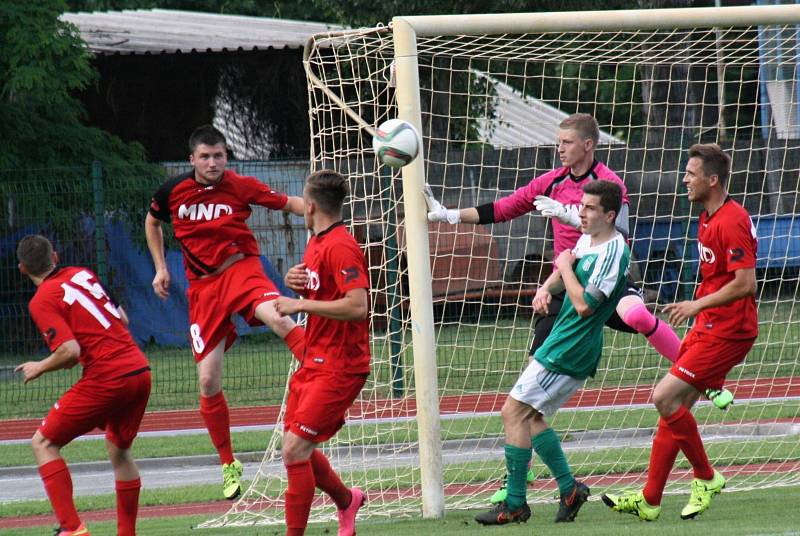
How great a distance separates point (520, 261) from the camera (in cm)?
1307

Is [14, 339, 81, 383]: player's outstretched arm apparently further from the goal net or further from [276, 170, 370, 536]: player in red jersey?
the goal net

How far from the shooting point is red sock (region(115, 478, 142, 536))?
7648mm

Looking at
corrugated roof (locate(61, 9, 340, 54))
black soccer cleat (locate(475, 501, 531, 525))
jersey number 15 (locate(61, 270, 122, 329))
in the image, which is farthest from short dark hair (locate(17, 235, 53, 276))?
corrugated roof (locate(61, 9, 340, 54))

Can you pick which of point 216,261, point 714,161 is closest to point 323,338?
point 216,261

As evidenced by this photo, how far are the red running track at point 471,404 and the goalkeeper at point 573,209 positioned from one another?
3.01 meters

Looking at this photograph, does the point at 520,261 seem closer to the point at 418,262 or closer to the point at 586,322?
the point at 418,262

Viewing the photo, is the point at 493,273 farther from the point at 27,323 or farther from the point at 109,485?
the point at 27,323

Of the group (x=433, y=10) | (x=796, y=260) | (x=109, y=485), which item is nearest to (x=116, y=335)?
(x=109, y=485)

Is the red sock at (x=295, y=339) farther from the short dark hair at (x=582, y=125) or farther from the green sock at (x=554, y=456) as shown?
the short dark hair at (x=582, y=125)

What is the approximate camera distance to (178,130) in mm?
26672

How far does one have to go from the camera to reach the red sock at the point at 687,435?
25.3ft

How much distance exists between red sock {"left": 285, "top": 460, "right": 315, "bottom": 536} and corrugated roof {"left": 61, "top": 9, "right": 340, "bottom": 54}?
18.9m

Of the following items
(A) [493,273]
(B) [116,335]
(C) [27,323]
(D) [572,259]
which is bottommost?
(C) [27,323]

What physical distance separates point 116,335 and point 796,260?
8.58 m
